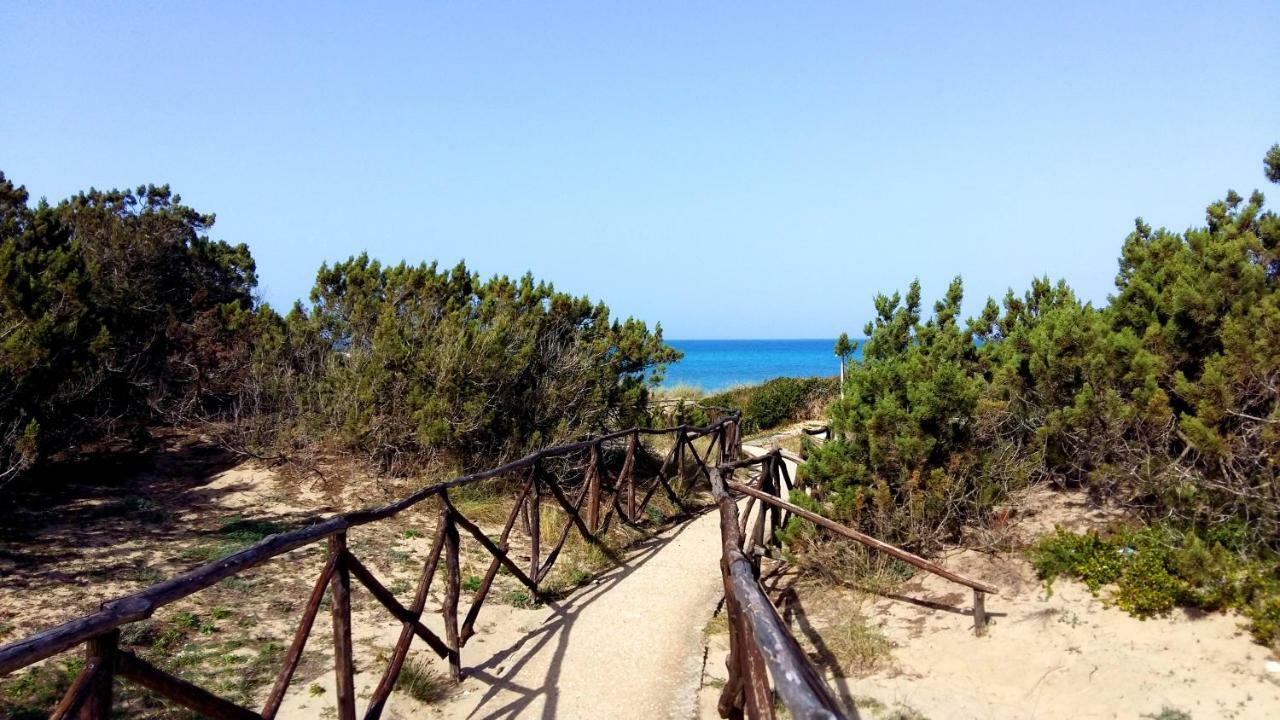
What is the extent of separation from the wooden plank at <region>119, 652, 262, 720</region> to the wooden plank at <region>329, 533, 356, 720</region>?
0.60 metres

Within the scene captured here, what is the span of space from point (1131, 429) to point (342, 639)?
660 centimetres

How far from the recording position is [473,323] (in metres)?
11.8

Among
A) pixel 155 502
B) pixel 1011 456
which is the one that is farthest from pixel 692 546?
pixel 155 502

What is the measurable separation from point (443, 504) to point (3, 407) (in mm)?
5944

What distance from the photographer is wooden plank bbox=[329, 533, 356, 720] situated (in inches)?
163

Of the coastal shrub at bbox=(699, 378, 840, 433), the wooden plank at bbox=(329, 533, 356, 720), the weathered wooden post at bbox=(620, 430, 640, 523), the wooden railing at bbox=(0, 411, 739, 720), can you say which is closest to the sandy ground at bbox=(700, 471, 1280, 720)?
the wooden railing at bbox=(0, 411, 739, 720)

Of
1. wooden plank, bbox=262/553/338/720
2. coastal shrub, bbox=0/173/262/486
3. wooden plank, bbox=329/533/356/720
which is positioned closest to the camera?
wooden plank, bbox=262/553/338/720

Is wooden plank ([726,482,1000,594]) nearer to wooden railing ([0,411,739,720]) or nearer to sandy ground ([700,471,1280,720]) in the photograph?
sandy ground ([700,471,1280,720])

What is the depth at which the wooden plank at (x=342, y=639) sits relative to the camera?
414cm

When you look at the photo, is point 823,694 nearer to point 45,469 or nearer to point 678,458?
point 678,458

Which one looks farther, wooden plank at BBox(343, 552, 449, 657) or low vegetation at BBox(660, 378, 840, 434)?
low vegetation at BBox(660, 378, 840, 434)

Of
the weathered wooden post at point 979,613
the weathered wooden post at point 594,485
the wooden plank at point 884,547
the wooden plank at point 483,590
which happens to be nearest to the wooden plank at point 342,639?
the wooden plank at point 483,590

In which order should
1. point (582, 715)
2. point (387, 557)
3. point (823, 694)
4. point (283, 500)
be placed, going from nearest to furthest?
point (823, 694) < point (582, 715) < point (387, 557) < point (283, 500)

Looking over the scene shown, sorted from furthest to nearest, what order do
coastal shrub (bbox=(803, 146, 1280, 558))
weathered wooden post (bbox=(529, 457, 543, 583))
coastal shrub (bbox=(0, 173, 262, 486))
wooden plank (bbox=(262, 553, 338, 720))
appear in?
coastal shrub (bbox=(0, 173, 262, 486)) → weathered wooden post (bbox=(529, 457, 543, 583)) → coastal shrub (bbox=(803, 146, 1280, 558)) → wooden plank (bbox=(262, 553, 338, 720))
